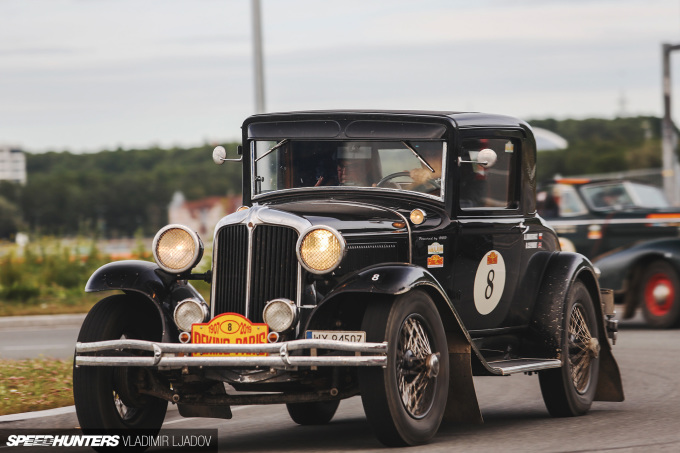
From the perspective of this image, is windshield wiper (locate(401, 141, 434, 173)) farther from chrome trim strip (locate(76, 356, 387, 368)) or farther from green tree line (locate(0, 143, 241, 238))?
green tree line (locate(0, 143, 241, 238))

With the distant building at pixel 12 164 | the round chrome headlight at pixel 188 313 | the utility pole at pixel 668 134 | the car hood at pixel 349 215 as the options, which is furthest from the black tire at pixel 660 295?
the distant building at pixel 12 164

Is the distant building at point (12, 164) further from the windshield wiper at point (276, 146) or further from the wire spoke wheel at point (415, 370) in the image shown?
the wire spoke wheel at point (415, 370)

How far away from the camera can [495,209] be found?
26.3 feet

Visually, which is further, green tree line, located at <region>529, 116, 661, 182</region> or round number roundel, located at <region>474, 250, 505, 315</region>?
green tree line, located at <region>529, 116, 661, 182</region>

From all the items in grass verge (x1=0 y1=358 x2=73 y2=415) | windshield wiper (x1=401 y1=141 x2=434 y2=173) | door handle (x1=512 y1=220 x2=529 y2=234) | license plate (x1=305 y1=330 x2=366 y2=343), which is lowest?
grass verge (x1=0 y1=358 x2=73 y2=415)

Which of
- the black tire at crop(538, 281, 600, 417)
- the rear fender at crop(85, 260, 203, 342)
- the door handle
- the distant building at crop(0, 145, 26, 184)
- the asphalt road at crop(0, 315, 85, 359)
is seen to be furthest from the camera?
the distant building at crop(0, 145, 26, 184)

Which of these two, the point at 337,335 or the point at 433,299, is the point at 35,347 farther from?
the point at 337,335

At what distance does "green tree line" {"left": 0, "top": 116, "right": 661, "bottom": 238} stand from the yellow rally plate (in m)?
59.1

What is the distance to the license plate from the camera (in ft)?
Answer: 20.5

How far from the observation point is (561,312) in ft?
26.6

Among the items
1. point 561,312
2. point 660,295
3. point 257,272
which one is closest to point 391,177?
point 257,272

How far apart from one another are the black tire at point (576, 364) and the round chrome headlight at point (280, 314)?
2519mm

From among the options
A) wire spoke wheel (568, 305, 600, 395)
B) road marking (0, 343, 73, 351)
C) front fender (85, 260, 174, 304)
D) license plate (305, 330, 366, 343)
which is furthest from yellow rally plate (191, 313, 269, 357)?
road marking (0, 343, 73, 351)

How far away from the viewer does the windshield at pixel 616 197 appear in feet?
53.6
